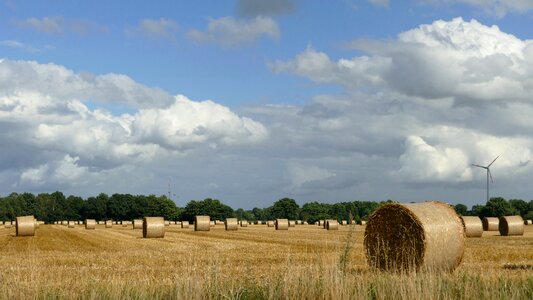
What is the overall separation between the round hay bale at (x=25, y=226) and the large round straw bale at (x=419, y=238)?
31826mm

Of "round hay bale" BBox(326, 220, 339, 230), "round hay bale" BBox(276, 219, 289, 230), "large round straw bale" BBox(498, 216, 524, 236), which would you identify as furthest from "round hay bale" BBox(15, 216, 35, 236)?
"large round straw bale" BBox(498, 216, 524, 236)

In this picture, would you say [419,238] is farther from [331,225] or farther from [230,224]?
[331,225]

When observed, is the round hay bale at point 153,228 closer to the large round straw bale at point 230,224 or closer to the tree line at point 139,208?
the large round straw bale at point 230,224

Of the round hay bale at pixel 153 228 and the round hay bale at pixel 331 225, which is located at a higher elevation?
the round hay bale at pixel 153 228

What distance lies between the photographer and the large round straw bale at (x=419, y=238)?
670 inches

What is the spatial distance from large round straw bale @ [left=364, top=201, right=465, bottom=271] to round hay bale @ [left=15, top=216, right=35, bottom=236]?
104 ft

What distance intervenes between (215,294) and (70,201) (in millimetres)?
162648

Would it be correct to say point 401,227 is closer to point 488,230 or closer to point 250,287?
point 250,287

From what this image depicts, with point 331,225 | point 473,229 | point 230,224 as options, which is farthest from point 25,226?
point 331,225

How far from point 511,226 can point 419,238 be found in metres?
28.6

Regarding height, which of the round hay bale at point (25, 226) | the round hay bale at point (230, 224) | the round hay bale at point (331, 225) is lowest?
the round hay bale at point (331, 225)

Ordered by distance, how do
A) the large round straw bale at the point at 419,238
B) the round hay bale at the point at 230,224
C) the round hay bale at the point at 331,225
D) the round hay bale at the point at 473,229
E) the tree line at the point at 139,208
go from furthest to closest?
the tree line at the point at 139,208
the round hay bale at the point at 331,225
the round hay bale at the point at 230,224
the round hay bale at the point at 473,229
the large round straw bale at the point at 419,238

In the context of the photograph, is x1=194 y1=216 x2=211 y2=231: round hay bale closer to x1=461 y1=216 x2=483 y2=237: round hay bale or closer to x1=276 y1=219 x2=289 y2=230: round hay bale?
x1=276 y1=219 x2=289 y2=230: round hay bale

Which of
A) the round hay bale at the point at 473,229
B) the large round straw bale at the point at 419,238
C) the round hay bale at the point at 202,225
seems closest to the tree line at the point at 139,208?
the round hay bale at the point at 202,225
